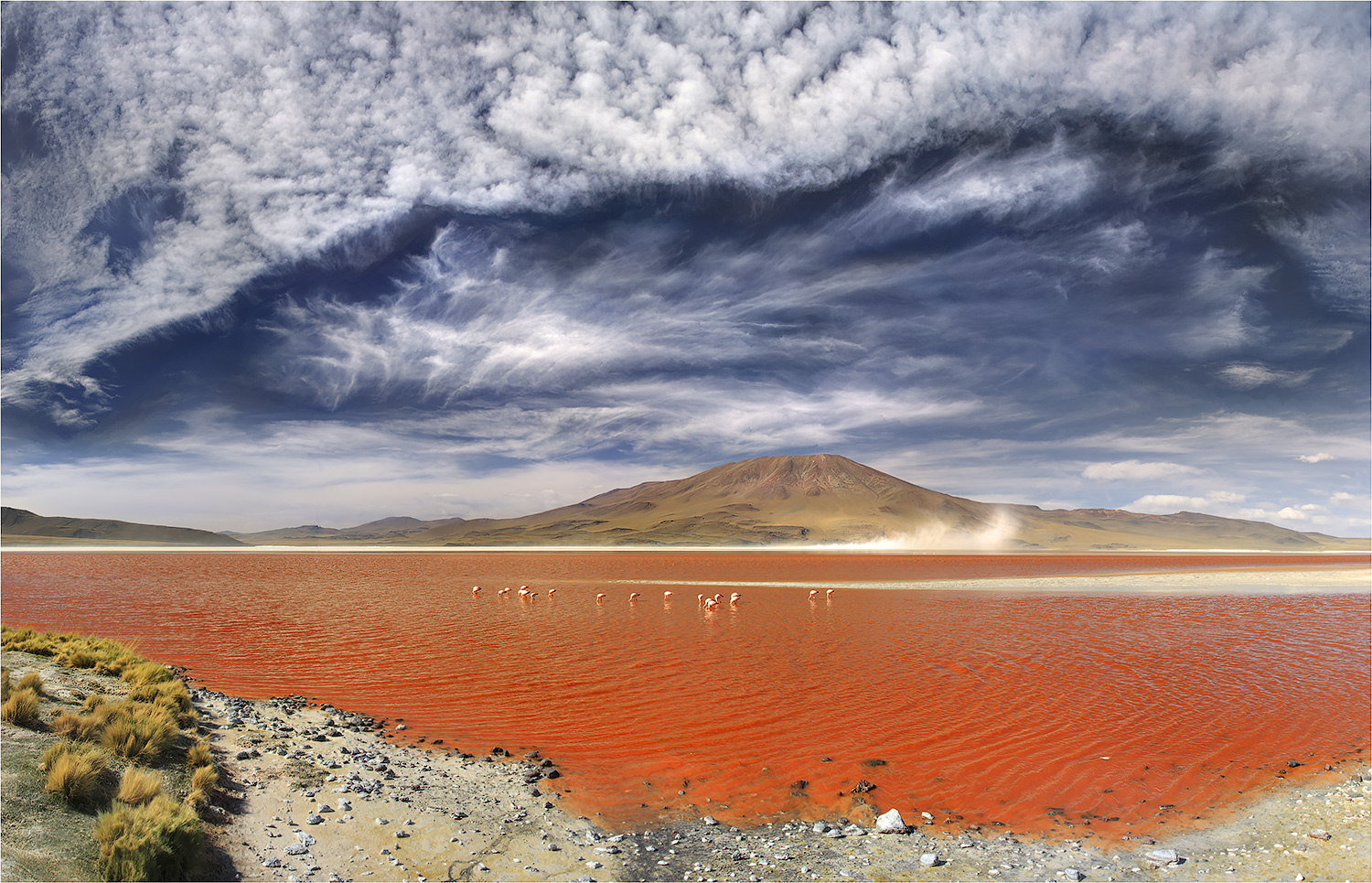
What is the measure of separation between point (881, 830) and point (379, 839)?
215 inches

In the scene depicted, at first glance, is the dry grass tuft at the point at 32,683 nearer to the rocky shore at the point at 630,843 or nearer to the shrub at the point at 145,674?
the shrub at the point at 145,674

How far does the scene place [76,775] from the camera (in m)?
6.05

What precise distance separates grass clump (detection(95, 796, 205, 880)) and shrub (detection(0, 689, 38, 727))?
3.35 m

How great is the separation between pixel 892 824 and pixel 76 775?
8403 millimetres

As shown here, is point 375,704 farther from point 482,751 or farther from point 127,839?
point 127,839

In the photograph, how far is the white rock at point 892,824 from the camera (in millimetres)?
7141

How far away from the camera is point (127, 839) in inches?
202

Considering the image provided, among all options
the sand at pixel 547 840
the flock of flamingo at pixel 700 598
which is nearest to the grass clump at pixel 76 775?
the sand at pixel 547 840

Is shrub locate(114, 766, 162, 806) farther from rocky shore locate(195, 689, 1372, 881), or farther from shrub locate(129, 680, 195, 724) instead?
shrub locate(129, 680, 195, 724)

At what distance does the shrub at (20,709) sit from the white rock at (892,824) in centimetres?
1032

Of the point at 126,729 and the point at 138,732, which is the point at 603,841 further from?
the point at 126,729

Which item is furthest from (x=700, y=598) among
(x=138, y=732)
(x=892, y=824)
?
(x=138, y=732)

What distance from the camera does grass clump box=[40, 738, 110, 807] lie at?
6.02 meters

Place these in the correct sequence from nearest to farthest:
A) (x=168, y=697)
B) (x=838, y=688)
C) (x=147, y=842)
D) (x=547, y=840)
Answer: (x=147, y=842), (x=547, y=840), (x=168, y=697), (x=838, y=688)
